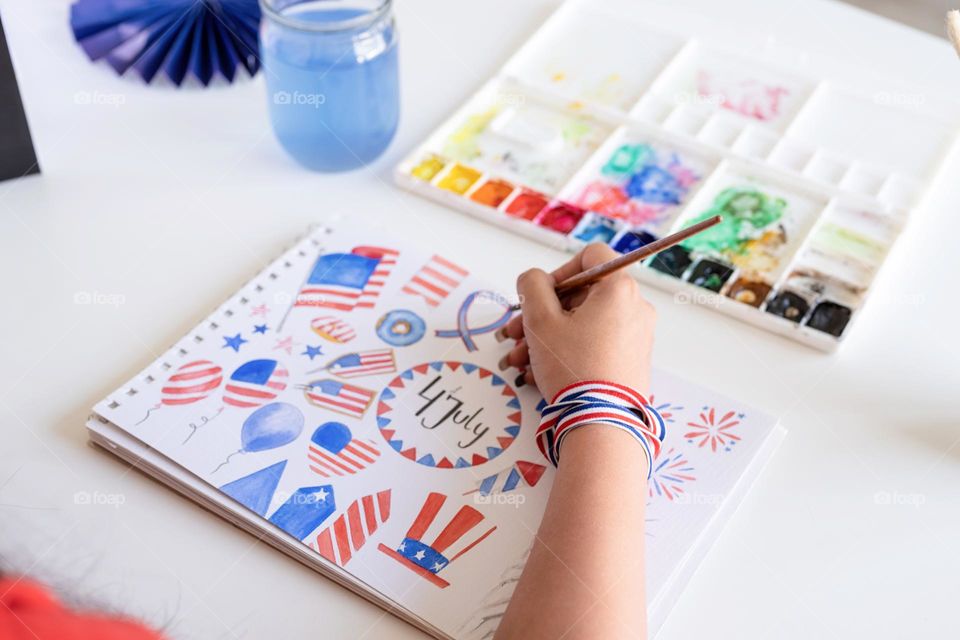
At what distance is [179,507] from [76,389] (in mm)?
182

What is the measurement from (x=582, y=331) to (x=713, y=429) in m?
0.15

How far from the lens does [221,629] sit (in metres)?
0.78

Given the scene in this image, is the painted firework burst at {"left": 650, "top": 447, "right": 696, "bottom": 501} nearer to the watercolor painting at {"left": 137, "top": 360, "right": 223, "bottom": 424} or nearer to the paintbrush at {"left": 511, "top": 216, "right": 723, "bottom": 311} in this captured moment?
the paintbrush at {"left": 511, "top": 216, "right": 723, "bottom": 311}

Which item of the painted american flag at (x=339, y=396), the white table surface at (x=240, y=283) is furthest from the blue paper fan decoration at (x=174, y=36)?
the painted american flag at (x=339, y=396)

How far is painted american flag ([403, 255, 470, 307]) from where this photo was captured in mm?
1058

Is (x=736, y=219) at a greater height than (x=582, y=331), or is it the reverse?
(x=736, y=219)

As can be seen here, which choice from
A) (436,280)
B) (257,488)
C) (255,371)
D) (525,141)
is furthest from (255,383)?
(525,141)

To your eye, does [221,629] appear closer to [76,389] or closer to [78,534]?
[78,534]

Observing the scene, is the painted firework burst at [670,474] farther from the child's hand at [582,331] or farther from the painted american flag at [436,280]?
the painted american flag at [436,280]

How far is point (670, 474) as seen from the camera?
0.90m

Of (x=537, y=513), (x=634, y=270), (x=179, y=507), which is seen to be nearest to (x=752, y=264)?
(x=634, y=270)

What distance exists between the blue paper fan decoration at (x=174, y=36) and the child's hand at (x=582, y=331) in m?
0.56

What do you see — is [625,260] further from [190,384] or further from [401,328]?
[190,384]

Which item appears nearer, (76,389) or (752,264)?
(76,389)
